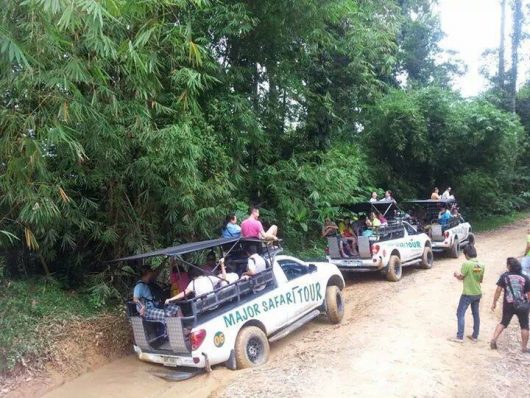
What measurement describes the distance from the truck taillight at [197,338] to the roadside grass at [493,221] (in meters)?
17.6

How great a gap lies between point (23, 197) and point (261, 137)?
6263 mm

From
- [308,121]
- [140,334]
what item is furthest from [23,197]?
[308,121]

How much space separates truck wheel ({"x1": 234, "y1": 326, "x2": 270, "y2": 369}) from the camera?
21.2 feet

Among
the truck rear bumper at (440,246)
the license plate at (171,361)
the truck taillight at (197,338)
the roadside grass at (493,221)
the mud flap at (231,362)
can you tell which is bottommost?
the roadside grass at (493,221)

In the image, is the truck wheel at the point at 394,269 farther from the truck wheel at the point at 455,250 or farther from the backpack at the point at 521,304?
the backpack at the point at 521,304

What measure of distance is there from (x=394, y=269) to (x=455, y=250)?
3734mm

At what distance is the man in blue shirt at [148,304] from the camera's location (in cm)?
660

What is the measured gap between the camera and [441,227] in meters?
13.7

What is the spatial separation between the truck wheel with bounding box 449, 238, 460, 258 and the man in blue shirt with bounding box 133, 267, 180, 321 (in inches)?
369

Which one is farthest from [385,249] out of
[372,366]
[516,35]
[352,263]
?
[516,35]

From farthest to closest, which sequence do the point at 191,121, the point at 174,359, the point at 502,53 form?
the point at 502,53 → the point at 191,121 → the point at 174,359

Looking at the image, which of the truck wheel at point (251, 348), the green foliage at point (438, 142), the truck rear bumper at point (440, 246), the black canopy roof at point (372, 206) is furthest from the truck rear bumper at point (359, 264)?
the green foliage at point (438, 142)

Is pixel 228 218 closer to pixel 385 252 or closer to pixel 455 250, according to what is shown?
pixel 385 252

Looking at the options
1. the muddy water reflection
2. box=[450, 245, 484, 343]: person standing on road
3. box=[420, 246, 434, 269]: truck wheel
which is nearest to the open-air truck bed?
the muddy water reflection
